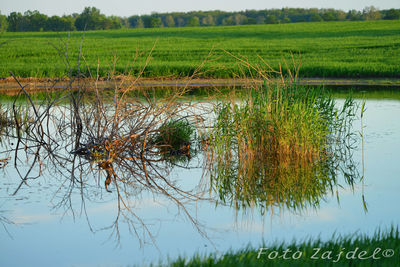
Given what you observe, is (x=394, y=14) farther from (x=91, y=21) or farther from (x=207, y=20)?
(x=207, y=20)

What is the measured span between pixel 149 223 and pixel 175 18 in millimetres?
120640

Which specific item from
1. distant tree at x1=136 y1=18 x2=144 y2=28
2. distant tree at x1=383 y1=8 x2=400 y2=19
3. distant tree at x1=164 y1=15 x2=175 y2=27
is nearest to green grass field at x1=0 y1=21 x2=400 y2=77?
distant tree at x1=383 y1=8 x2=400 y2=19

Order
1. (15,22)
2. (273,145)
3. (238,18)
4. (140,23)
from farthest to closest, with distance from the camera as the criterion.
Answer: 1. (140,23)
2. (238,18)
3. (15,22)
4. (273,145)

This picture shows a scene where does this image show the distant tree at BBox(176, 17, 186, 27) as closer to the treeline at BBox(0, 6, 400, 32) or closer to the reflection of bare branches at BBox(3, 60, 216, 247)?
the treeline at BBox(0, 6, 400, 32)

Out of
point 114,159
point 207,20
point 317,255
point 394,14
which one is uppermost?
point 394,14

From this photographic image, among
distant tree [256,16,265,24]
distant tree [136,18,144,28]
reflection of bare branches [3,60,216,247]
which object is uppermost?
reflection of bare branches [3,60,216,247]

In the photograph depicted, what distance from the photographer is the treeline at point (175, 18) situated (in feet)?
288

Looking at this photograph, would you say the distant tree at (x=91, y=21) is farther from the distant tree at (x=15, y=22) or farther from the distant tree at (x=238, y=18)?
the distant tree at (x=238, y=18)

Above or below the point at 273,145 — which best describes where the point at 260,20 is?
below

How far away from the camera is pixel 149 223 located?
19.7ft

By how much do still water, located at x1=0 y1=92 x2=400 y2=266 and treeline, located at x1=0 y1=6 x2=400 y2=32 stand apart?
2474 inches

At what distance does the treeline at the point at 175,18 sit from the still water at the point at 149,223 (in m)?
62.9

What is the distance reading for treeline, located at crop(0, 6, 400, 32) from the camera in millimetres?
87812

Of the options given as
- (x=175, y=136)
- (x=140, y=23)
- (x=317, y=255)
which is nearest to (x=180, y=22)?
(x=140, y=23)
